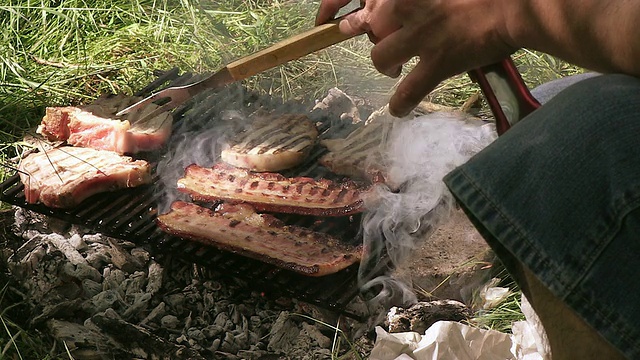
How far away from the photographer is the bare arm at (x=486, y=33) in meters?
1.80

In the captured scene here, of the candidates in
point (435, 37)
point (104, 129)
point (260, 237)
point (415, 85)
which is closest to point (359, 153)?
point (260, 237)

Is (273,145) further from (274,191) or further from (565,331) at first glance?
(565,331)

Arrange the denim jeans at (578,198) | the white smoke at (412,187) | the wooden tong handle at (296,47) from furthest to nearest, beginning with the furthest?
the white smoke at (412,187), the wooden tong handle at (296,47), the denim jeans at (578,198)

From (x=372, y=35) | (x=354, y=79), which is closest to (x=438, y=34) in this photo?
(x=372, y=35)

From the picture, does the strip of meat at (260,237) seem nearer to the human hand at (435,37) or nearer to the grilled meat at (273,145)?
the grilled meat at (273,145)

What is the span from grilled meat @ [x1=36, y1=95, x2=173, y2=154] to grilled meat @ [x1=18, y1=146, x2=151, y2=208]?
9cm

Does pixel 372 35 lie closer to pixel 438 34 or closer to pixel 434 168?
pixel 438 34

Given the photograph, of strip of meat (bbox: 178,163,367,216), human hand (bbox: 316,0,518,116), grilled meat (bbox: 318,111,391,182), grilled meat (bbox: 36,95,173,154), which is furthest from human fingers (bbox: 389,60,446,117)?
grilled meat (bbox: 36,95,173,154)

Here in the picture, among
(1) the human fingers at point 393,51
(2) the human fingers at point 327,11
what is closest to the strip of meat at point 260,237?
(2) the human fingers at point 327,11

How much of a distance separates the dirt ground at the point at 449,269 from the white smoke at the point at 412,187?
0.30 feet

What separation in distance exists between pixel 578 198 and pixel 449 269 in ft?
5.75

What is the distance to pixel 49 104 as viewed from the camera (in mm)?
4758

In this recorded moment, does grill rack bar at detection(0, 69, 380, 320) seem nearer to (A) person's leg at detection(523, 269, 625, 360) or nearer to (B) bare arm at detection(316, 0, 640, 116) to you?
(B) bare arm at detection(316, 0, 640, 116)

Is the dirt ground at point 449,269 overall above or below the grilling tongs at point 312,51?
below
